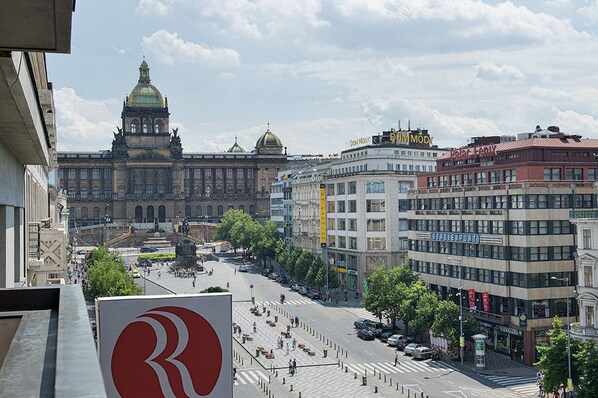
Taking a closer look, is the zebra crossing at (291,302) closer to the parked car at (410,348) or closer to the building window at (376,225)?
the building window at (376,225)

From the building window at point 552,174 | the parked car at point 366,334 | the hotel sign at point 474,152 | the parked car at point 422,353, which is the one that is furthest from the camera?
the parked car at point 366,334

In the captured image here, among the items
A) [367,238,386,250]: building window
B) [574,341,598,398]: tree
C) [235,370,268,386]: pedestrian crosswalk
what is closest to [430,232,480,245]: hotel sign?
[367,238,386,250]: building window

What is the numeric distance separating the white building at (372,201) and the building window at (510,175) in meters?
33.6

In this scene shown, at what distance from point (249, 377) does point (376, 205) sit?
48.0m

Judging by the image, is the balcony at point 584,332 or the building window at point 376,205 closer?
the balcony at point 584,332

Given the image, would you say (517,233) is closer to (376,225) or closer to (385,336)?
(385,336)

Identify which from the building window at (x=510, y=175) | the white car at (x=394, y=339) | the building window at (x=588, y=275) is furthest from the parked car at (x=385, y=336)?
the building window at (x=588, y=275)

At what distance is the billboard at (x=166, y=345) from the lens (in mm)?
14789

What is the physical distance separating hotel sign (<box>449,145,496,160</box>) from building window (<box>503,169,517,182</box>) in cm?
367

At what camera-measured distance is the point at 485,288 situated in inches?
2896

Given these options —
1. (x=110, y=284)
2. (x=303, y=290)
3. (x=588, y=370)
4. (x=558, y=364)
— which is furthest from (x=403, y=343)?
(x=303, y=290)

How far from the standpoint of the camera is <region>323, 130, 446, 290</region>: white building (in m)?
107

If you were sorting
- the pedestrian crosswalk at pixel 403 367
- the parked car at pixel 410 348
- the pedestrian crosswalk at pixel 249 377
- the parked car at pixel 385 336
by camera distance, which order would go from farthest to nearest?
the parked car at pixel 385 336, the parked car at pixel 410 348, the pedestrian crosswalk at pixel 403 367, the pedestrian crosswalk at pixel 249 377

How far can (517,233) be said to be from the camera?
228ft
